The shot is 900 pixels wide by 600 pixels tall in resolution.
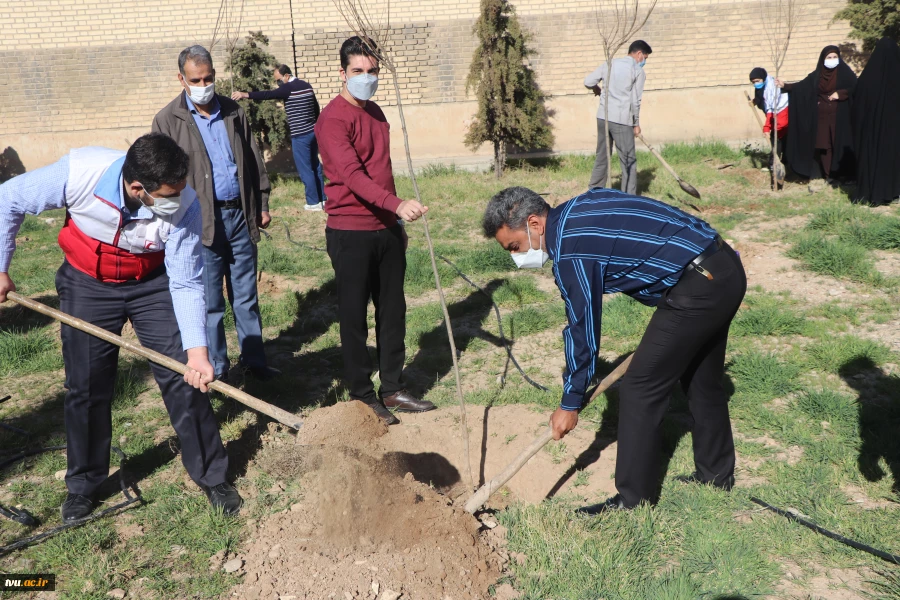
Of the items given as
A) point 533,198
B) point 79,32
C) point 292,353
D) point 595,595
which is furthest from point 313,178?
point 595,595

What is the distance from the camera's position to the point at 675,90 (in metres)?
12.4

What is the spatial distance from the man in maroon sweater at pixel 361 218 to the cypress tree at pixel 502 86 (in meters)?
6.93

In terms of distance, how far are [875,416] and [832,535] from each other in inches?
49.2

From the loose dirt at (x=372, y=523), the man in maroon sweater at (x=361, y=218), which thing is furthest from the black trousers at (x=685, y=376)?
the man in maroon sweater at (x=361, y=218)

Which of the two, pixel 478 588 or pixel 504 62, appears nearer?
pixel 478 588

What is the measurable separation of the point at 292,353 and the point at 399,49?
27.0ft

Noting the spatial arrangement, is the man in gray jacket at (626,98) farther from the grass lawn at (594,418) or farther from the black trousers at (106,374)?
the black trousers at (106,374)

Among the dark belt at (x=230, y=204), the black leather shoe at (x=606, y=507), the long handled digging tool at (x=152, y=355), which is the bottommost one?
the black leather shoe at (x=606, y=507)

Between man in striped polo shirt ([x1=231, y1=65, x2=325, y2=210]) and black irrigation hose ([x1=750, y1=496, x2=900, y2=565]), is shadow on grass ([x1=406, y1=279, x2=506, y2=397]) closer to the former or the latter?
black irrigation hose ([x1=750, y1=496, x2=900, y2=565])

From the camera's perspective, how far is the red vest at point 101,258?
3.30 metres

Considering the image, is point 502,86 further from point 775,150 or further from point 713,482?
→ point 713,482

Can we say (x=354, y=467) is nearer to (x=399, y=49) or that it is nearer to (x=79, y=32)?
(x=399, y=49)

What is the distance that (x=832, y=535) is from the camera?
3219 mm

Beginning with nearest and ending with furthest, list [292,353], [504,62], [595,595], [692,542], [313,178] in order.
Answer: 1. [595,595]
2. [692,542]
3. [292,353]
4. [313,178]
5. [504,62]
